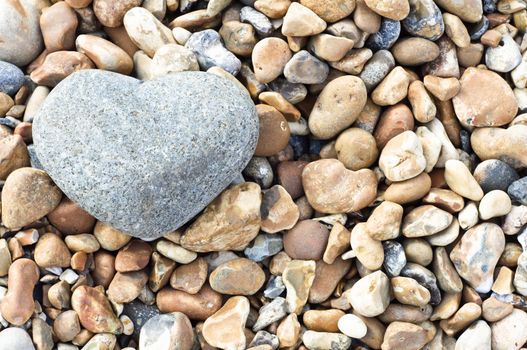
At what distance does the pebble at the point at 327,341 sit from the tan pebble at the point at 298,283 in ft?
0.39

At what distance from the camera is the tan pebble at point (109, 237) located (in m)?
2.46

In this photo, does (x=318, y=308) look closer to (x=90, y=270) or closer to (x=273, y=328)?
(x=273, y=328)

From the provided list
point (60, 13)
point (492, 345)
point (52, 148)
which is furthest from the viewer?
point (60, 13)

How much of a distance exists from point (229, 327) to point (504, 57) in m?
1.57

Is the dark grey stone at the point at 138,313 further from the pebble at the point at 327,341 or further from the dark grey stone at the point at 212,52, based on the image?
the dark grey stone at the point at 212,52

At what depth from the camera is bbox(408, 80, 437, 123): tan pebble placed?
8.38 feet

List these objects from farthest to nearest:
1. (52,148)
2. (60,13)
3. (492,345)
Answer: (60,13)
(492,345)
(52,148)

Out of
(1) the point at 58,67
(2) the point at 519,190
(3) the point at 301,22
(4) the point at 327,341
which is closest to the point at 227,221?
(4) the point at 327,341

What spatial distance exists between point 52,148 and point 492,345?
1.79 meters

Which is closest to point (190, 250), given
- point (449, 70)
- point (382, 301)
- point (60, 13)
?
point (382, 301)

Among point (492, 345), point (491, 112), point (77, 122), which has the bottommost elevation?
point (492, 345)

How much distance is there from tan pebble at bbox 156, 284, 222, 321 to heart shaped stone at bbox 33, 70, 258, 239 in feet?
0.89

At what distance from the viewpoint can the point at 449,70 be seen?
8.66ft

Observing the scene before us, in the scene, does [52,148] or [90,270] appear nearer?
[52,148]
